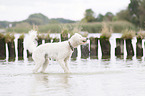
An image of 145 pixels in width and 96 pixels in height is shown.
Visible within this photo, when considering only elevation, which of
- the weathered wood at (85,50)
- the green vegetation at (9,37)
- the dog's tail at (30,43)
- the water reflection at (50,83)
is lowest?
the water reflection at (50,83)

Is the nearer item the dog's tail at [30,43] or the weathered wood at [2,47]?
the dog's tail at [30,43]

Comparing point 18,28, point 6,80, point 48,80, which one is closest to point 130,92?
point 48,80

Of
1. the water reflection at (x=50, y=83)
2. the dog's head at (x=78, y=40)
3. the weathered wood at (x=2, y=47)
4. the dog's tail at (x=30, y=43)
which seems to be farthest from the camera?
the weathered wood at (x=2, y=47)

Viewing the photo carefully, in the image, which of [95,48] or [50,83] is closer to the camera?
[50,83]

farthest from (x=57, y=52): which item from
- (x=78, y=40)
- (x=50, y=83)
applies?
(x=50, y=83)

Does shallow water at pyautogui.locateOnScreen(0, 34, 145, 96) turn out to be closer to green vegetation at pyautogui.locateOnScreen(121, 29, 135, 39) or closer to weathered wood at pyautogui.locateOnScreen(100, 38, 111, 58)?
weathered wood at pyautogui.locateOnScreen(100, 38, 111, 58)

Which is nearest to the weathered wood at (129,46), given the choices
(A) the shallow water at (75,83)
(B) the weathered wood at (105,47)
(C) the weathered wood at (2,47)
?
(B) the weathered wood at (105,47)

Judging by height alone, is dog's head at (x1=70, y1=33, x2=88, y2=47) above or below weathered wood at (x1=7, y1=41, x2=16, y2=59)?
above

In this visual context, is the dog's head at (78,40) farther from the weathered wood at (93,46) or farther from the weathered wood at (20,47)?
the weathered wood at (20,47)

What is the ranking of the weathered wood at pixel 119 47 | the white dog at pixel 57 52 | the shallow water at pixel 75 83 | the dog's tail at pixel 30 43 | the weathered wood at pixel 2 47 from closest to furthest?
the shallow water at pixel 75 83 → the white dog at pixel 57 52 → the dog's tail at pixel 30 43 → the weathered wood at pixel 2 47 → the weathered wood at pixel 119 47

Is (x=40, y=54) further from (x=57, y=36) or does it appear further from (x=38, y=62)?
(x=57, y=36)

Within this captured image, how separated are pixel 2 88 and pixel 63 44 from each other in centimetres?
378

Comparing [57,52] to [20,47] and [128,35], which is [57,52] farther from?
[128,35]

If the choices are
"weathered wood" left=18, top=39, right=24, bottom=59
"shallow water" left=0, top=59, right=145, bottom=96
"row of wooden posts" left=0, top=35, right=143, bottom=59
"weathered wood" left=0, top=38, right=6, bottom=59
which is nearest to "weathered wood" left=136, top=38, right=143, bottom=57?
"row of wooden posts" left=0, top=35, right=143, bottom=59
